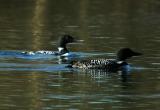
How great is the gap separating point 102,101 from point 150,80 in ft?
13.3

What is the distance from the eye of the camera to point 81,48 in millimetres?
33406

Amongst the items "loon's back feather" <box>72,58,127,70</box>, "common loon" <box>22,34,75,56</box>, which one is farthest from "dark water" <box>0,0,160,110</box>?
"loon's back feather" <box>72,58,127,70</box>

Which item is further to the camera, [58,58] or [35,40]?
[35,40]

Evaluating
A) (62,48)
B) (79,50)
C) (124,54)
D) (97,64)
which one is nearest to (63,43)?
(62,48)

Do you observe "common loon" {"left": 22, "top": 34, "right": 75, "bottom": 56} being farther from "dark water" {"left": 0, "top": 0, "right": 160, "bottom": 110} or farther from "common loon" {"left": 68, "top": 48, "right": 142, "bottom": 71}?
"common loon" {"left": 68, "top": 48, "right": 142, "bottom": 71}

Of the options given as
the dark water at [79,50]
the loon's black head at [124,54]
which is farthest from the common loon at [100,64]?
the dark water at [79,50]

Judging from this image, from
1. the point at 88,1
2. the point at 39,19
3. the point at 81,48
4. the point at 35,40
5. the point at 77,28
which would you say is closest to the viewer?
the point at 81,48

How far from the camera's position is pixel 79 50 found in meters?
33.0

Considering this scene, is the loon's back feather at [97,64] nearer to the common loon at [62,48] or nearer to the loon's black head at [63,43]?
the common loon at [62,48]

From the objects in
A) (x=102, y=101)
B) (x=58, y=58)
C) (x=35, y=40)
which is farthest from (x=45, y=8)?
(x=102, y=101)

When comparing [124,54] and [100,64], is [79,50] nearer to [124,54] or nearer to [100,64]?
[124,54]

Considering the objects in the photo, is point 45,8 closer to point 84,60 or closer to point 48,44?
point 48,44

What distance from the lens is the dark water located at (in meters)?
20.8

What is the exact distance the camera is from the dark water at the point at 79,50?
2077 cm
